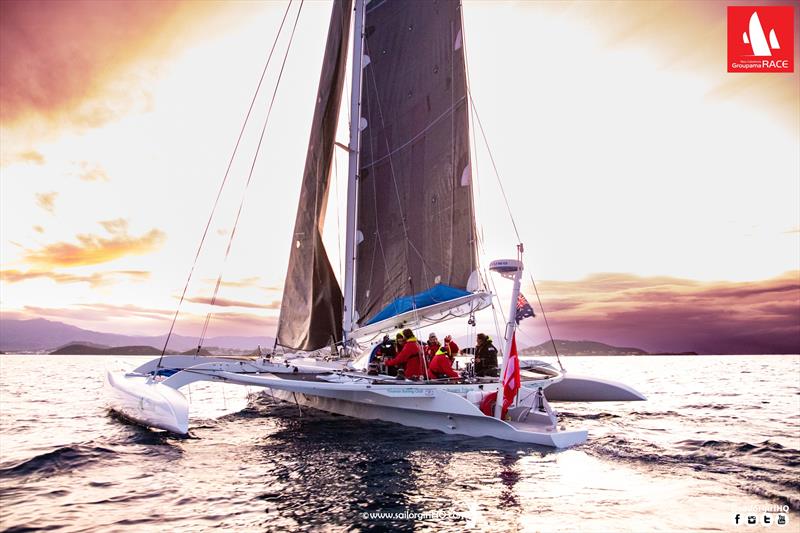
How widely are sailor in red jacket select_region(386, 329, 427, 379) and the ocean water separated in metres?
1.21

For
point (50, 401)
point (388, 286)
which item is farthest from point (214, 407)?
point (50, 401)

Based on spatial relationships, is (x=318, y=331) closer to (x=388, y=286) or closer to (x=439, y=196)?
(x=388, y=286)

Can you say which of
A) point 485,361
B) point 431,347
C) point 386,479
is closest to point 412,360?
point 431,347

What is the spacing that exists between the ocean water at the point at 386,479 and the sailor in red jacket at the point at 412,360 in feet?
3.98

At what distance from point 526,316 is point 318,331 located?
5.66 metres

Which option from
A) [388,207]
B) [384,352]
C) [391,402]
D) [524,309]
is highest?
[388,207]

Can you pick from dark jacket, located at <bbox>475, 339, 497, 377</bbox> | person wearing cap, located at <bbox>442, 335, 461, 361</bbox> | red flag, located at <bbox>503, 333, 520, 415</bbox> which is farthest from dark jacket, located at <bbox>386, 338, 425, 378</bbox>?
person wearing cap, located at <bbox>442, 335, 461, 361</bbox>

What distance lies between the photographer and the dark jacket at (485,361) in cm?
1250

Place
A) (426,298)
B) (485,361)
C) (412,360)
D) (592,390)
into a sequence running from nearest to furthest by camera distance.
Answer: (412,360) → (485,361) → (426,298) → (592,390)

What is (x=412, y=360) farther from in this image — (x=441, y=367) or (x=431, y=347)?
(x=431, y=347)

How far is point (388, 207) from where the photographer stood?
591 inches

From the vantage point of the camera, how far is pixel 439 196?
14.6 metres

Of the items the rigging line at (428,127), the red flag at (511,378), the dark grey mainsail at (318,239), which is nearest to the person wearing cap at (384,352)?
the dark grey mainsail at (318,239)

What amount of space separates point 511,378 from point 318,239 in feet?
23.7
